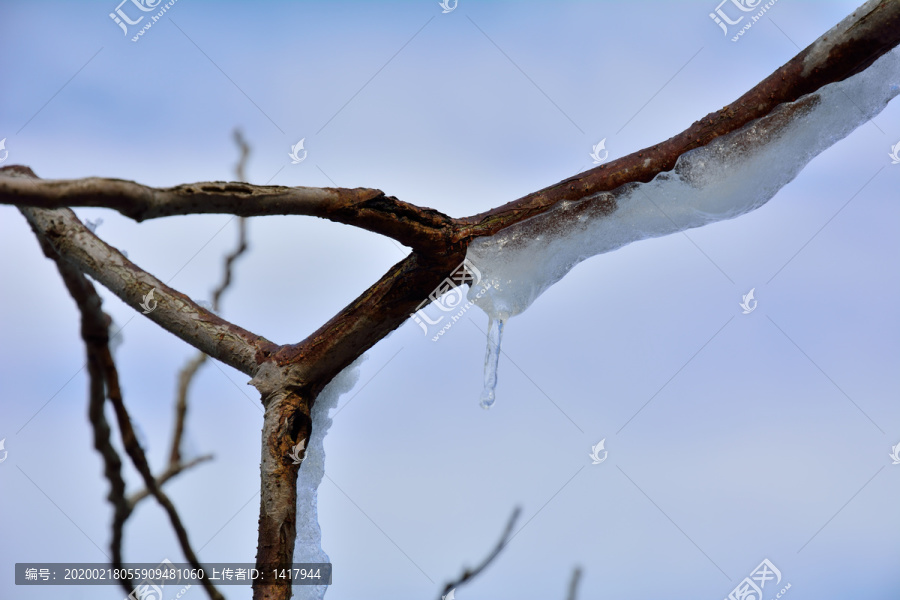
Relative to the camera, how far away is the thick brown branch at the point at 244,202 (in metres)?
1.16

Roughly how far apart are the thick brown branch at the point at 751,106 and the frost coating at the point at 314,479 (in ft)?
2.00

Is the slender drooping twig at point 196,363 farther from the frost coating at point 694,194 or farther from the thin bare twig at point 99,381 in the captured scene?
the frost coating at point 694,194

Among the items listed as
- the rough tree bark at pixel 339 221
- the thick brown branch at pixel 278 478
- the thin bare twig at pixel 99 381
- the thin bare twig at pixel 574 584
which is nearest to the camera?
the rough tree bark at pixel 339 221

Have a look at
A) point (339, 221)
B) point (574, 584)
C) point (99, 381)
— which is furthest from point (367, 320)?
point (574, 584)

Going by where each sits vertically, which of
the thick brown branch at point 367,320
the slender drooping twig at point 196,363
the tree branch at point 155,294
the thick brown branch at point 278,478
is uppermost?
the slender drooping twig at point 196,363

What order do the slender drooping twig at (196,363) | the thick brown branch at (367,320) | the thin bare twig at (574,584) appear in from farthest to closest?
the slender drooping twig at (196,363) → the thin bare twig at (574,584) → the thick brown branch at (367,320)

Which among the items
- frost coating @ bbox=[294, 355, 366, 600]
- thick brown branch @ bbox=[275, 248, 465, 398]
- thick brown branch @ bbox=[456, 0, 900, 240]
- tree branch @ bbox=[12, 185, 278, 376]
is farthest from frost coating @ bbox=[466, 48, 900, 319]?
tree branch @ bbox=[12, 185, 278, 376]

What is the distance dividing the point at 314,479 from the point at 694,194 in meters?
1.34

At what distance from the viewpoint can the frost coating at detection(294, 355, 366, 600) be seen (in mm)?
1937

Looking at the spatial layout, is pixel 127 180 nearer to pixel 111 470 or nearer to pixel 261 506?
pixel 261 506

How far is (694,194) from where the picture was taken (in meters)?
1.72

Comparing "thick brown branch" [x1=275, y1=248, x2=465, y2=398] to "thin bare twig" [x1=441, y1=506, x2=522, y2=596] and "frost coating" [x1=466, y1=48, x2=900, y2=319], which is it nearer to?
"frost coating" [x1=466, y1=48, x2=900, y2=319]

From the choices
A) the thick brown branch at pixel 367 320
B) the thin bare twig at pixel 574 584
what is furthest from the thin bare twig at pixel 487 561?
the thick brown branch at pixel 367 320

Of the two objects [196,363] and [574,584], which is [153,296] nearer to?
[196,363]
